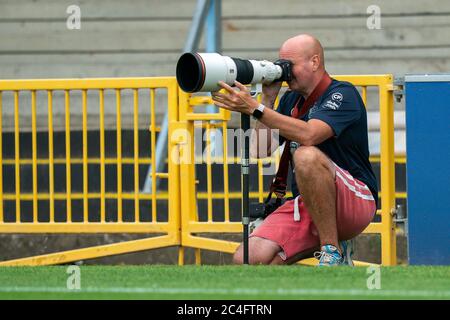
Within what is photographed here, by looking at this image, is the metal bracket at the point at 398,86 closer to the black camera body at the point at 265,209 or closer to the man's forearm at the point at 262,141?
the man's forearm at the point at 262,141

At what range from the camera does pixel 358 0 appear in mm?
13469

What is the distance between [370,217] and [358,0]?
564 centimetres

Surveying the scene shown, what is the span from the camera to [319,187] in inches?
310

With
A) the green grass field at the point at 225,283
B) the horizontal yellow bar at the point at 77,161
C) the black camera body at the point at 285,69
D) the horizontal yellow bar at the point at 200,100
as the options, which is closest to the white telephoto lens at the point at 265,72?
the black camera body at the point at 285,69

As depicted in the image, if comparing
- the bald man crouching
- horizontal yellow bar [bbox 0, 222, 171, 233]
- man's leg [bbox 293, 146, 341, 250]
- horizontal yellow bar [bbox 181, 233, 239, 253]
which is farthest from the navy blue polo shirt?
horizontal yellow bar [bbox 0, 222, 171, 233]

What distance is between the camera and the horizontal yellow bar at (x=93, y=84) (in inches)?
376

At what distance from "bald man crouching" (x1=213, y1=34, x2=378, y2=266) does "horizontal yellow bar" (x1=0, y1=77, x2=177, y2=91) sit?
1.29 m

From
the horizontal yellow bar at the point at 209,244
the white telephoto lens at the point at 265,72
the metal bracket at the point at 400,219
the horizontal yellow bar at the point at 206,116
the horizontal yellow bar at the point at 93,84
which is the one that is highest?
the horizontal yellow bar at the point at 93,84

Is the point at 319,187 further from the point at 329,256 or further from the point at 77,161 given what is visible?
the point at 77,161

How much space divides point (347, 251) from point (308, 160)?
33.0 inches

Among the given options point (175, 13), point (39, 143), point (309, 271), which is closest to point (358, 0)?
point (175, 13)

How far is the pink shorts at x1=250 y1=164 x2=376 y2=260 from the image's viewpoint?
8.05m

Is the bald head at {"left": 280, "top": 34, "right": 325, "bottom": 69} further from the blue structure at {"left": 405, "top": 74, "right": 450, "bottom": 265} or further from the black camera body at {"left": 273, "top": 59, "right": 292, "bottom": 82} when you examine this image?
the blue structure at {"left": 405, "top": 74, "right": 450, "bottom": 265}

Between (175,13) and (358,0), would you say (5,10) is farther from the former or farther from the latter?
(358,0)
